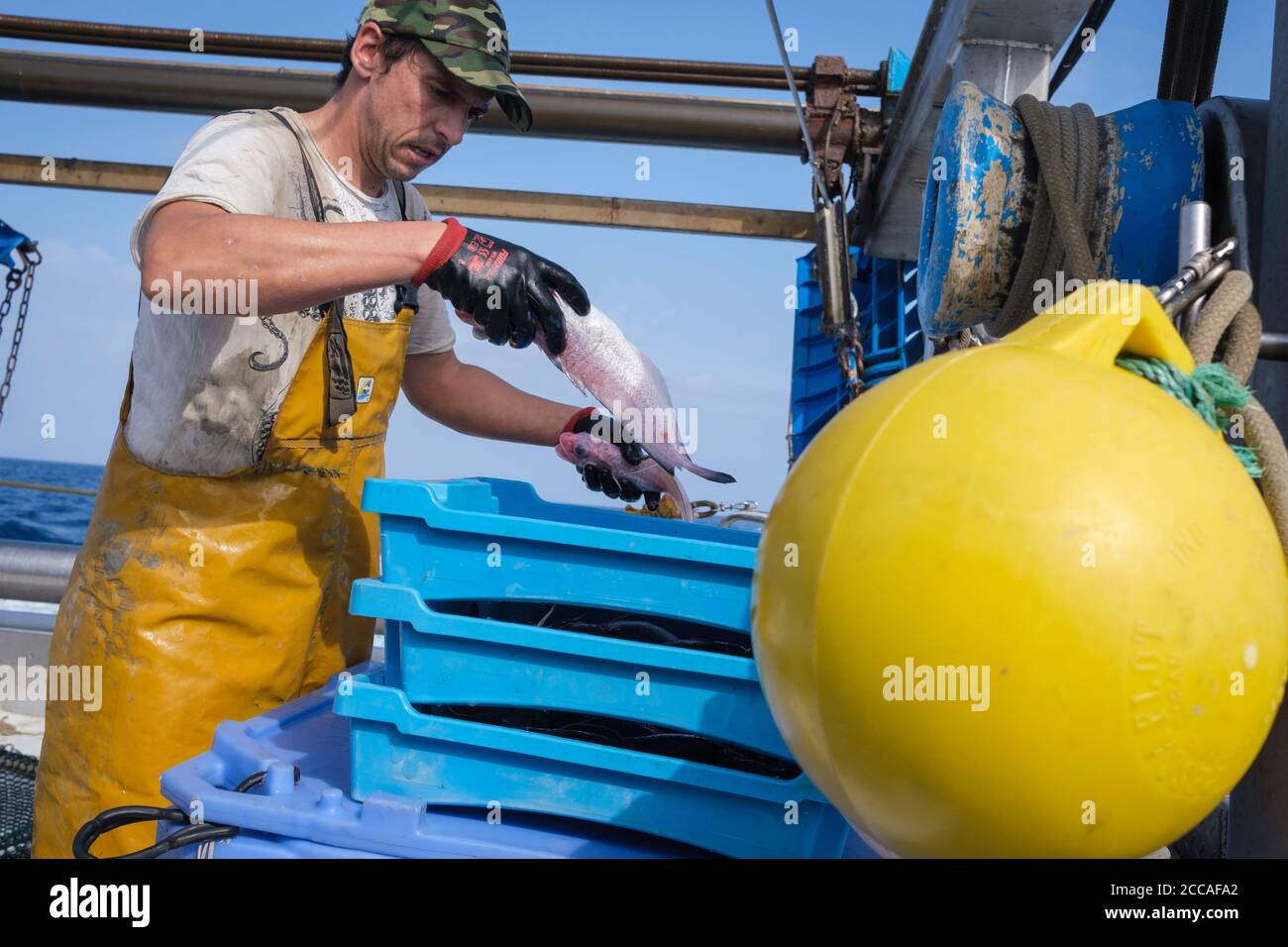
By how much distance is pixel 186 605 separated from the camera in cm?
197

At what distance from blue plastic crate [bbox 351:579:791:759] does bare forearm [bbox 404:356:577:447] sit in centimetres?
127

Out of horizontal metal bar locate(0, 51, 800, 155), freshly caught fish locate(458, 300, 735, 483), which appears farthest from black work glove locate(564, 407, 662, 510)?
horizontal metal bar locate(0, 51, 800, 155)

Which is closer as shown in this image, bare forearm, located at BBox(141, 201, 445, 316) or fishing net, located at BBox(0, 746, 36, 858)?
bare forearm, located at BBox(141, 201, 445, 316)

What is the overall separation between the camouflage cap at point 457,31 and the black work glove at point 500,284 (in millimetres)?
492

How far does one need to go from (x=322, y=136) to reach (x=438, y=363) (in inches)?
25.6

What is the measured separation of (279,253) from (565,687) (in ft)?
2.92

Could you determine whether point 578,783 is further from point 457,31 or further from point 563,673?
point 457,31

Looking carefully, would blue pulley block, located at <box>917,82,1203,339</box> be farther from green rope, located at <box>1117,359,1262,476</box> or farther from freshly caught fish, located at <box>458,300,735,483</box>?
green rope, located at <box>1117,359,1262,476</box>

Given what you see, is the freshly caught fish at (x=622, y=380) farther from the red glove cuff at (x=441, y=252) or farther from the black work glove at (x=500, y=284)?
the red glove cuff at (x=441, y=252)

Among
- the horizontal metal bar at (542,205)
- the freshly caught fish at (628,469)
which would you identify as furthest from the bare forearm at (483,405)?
the horizontal metal bar at (542,205)

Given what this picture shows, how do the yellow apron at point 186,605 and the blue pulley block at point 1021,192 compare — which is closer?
the blue pulley block at point 1021,192

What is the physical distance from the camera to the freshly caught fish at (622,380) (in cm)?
191

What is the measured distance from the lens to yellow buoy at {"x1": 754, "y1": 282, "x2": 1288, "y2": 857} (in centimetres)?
66
